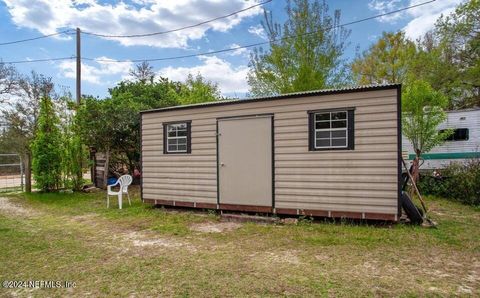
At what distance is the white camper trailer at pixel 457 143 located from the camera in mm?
8758

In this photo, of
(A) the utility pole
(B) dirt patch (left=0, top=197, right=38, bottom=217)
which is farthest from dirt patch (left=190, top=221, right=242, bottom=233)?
(A) the utility pole

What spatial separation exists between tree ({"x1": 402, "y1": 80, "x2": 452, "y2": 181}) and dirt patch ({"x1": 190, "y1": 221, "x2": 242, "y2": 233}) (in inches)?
232

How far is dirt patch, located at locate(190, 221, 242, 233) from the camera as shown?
5367mm

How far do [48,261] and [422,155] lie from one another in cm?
983

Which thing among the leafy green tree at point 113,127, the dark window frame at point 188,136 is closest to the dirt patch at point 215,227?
the dark window frame at point 188,136

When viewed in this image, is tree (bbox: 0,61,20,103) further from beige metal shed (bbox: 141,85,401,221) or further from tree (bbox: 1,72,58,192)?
beige metal shed (bbox: 141,85,401,221)

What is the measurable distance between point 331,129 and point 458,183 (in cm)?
470

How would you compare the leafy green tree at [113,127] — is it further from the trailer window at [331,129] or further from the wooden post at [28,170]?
the trailer window at [331,129]

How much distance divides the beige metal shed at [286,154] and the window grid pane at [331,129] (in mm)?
17

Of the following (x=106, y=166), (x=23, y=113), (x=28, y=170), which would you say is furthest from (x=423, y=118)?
(x=23, y=113)

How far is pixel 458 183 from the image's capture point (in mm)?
7754

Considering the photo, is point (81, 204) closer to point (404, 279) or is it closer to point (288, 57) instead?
point (404, 279)

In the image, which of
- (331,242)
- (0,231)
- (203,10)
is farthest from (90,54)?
(331,242)

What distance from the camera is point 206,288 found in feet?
9.84
